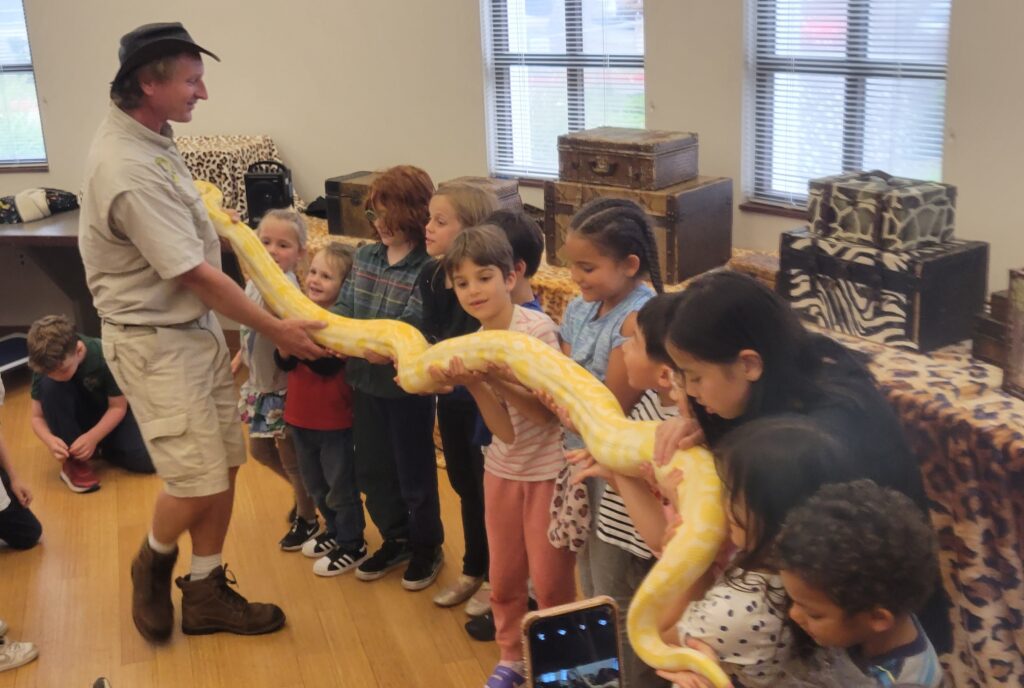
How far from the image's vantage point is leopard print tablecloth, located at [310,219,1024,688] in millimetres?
2535

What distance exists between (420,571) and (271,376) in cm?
86

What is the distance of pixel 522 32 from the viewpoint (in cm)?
552

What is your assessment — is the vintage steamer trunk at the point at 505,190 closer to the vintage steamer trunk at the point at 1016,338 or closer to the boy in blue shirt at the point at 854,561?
the vintage steamer trunk at the point at 1016,338

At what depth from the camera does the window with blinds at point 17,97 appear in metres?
6.66

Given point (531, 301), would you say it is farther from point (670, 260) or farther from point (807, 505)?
point (807, 505)

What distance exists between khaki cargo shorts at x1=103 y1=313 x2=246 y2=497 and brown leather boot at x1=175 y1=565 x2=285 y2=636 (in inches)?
14.4

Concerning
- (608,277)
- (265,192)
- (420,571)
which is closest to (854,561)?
(608,277)

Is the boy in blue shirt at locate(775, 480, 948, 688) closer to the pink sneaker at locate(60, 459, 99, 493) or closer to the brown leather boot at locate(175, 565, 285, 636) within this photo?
the brown leather boot at locate(175, 565, 285, 636)

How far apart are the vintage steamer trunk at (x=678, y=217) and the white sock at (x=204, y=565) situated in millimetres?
1705

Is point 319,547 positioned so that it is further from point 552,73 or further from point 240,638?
point 552,73

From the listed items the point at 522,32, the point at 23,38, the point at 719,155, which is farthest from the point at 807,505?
the point at 23,38

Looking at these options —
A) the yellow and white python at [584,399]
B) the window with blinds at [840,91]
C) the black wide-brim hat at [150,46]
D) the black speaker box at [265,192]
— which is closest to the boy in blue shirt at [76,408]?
the black speaker box at [265,192]

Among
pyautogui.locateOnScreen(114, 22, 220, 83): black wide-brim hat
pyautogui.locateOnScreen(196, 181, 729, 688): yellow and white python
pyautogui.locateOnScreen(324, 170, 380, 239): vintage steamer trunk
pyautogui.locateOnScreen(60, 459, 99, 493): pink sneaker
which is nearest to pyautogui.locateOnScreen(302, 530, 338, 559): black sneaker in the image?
pyautogui.locateOnScreen(196, 181, 729, 688): yellow and white python

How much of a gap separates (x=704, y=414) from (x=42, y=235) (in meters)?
4.85
